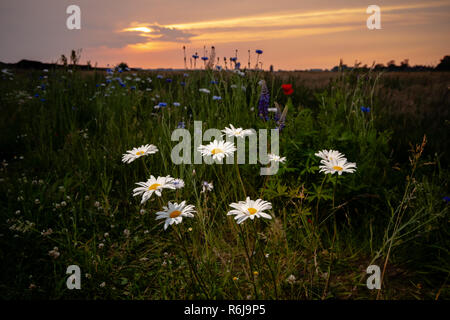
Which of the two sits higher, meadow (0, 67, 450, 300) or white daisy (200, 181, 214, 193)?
white daisy (200, 181, 214, 193)

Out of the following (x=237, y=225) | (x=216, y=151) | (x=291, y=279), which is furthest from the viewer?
(x=237, y=225)

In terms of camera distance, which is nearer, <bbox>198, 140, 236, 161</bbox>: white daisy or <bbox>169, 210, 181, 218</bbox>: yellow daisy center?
<bbox>169, 210, 181, 218</bbox>: yellow daisy center

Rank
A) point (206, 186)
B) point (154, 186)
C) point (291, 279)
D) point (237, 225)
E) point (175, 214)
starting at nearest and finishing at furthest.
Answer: point (175, 214) → point (154, 186) → point (291, 279) → point (206, 186) → point (237, 225)

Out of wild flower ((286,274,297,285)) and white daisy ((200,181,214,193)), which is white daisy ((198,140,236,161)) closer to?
white daisy ((200,181,214,193))

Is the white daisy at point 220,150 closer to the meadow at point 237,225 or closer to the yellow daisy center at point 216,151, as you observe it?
the yellow daisy center at point 216,151

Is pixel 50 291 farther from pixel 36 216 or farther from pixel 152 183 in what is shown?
pixel 152 183

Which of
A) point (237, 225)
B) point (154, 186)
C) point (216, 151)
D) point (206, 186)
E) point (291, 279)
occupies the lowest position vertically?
point (291, 279)

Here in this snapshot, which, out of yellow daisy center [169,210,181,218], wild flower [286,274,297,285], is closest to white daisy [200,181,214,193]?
yellow daisy center [169,210,181,218]

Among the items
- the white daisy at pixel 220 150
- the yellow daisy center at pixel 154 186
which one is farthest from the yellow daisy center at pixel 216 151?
the yellow daisy center at pixel 154 186

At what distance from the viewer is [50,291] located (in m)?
1.79

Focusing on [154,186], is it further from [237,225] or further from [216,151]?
[237,225]

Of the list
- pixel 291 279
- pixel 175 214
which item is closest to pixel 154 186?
pixel 175 214

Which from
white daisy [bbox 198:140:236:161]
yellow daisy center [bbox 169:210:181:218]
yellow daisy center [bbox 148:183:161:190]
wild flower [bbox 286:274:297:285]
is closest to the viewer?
yellow daisy center [bbox 169:210:181:218]

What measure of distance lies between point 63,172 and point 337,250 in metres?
2.74
